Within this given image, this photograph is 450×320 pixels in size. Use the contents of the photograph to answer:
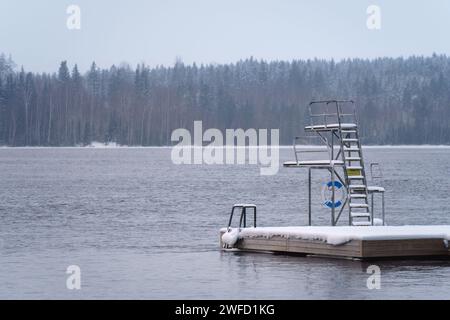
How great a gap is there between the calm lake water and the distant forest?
85118 mm

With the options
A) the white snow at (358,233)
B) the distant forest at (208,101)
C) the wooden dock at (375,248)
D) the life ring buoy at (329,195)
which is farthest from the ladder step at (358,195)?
the distant forest at (208,101)

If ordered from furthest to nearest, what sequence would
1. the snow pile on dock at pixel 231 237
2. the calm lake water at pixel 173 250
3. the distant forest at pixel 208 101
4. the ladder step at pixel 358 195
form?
the distant forest at pixel 208 101 < the ladder step at pixel 358 195 < the snow pile on dock at pixel 231 237 < the calm lake water at pixel 173 250

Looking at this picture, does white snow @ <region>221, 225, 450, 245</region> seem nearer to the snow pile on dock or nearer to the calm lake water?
the calm lake water

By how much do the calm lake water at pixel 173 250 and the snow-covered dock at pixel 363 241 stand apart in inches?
10.2

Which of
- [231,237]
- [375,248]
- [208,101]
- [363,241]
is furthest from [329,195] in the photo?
[208,101]

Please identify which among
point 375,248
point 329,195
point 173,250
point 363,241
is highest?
point 329,195

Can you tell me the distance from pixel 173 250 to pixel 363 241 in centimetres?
1019

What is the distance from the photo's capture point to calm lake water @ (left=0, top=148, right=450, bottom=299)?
18.6 meters

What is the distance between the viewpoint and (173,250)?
29594 millimetres

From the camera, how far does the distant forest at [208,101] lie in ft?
536

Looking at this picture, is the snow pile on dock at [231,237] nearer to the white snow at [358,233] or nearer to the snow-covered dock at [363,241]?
the white snow at [358,233]

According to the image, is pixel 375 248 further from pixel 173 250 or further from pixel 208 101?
pixel 208 101

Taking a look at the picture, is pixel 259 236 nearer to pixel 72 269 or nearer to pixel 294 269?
pixel 294 269

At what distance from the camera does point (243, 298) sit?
57.1 ft
